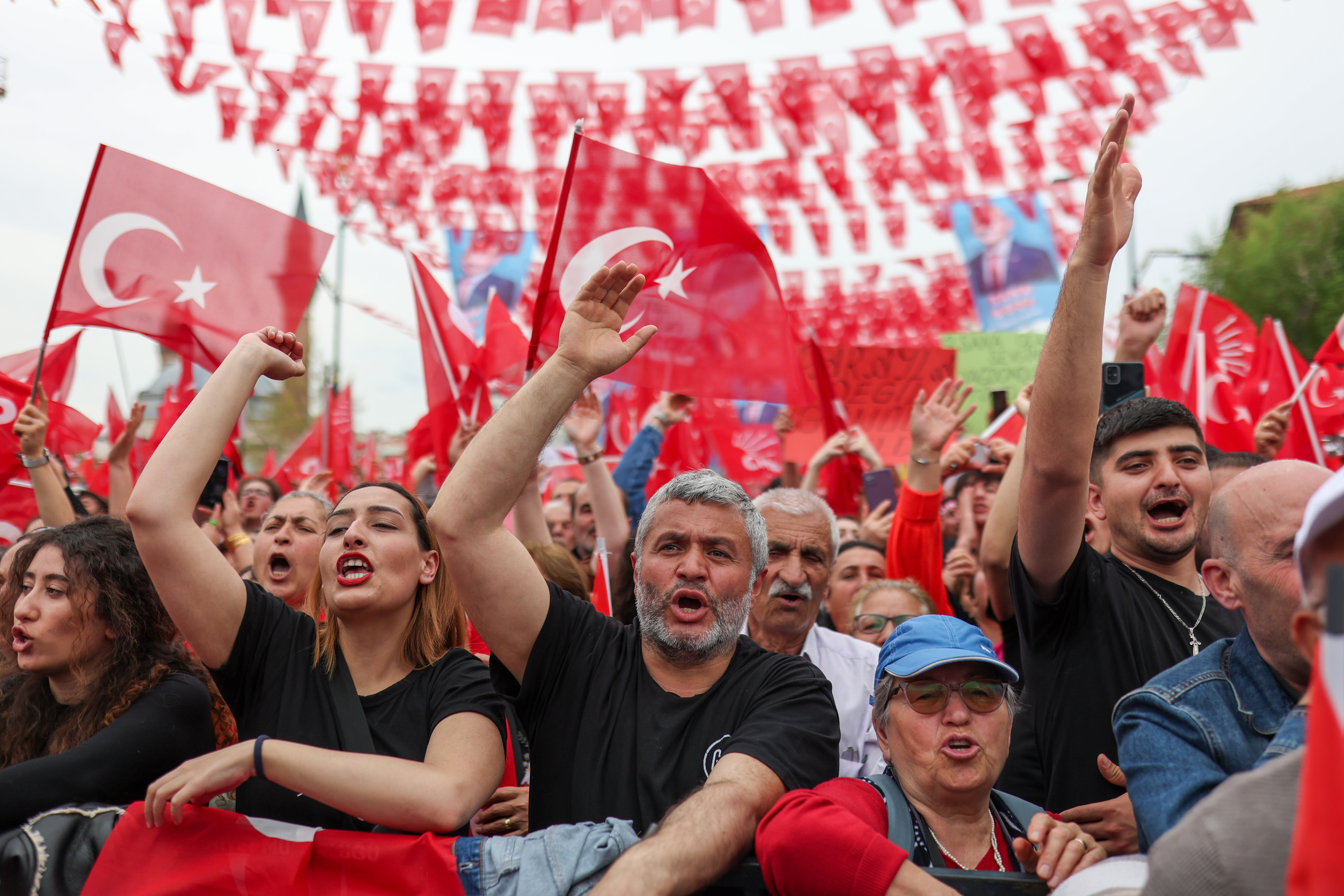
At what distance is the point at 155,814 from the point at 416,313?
17.3 feet

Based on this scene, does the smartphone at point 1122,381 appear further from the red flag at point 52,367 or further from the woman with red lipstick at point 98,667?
the red flag at point 52,367

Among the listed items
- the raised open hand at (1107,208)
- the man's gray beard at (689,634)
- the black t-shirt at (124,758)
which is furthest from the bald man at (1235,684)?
the black t-shirt at (124,758)

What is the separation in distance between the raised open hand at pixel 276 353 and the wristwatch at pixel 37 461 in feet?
9.83

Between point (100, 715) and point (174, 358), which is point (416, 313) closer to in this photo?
point (100, 715)

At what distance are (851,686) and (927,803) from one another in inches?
51.6

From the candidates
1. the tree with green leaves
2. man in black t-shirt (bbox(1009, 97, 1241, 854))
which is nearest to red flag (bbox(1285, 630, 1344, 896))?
man in black t-shirt (bbox(1009, 97, 1241, 854))

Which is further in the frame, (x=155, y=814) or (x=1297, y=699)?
(x=155, y=814)

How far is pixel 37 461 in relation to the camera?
552 centimetres

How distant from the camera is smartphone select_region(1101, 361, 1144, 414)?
13.7 ft

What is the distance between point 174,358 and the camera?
38438 millimetres

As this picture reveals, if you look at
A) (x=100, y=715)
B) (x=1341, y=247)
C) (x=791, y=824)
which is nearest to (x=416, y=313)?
(x=100, y=715)

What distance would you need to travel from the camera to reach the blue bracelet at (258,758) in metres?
2.47

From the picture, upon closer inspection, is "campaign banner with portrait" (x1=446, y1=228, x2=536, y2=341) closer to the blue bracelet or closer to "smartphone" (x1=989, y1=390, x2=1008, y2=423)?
"smartphone" (x1=989, y1=390, x2=1008, y2=423)

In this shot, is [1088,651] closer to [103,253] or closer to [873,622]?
[873,622]
